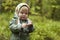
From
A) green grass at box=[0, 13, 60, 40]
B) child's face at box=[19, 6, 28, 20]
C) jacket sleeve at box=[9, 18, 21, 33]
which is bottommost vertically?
green grass at box=[0, 13, 60, 40]

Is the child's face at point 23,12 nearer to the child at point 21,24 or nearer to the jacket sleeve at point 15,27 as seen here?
the child at point 21,24

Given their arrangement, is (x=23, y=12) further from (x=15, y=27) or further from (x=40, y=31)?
(x=40, y=31)

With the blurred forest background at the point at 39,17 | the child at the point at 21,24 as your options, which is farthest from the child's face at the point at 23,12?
the blurred forest background at the point at 39,17

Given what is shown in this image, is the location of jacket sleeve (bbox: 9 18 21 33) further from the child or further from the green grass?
the green grass

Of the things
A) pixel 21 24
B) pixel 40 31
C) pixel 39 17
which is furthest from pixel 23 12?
pixel 39 17

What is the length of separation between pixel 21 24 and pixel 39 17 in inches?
190

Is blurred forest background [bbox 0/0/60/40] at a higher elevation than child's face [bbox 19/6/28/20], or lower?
lower

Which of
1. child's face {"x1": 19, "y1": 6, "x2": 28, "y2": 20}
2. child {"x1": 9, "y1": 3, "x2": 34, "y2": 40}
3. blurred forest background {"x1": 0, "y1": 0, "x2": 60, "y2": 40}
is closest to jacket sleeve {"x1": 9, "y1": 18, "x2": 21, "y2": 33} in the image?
child {"x1": 9, "y1": 3, "x2": 34, "y2": 40}

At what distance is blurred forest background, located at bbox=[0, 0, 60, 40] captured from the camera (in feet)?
22.9

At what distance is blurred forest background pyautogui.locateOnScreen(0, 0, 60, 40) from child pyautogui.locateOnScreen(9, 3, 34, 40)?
8.11ft

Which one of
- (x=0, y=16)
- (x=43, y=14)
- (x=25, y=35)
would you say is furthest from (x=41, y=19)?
(x=25, y=35)

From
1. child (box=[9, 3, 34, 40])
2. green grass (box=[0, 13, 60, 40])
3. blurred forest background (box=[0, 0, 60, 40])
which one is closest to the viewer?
child (box=[9, 3, 34, 40])

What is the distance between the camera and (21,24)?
3.78 meters

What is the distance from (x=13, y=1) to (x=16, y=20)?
4440 millimetres
